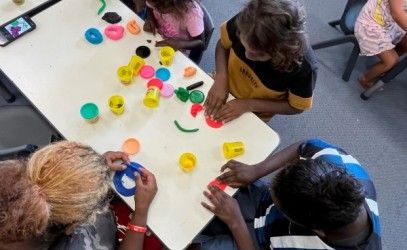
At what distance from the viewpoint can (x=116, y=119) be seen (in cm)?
111

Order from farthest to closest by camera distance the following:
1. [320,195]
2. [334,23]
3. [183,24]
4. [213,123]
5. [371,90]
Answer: [334,23]
[371,90]
[183,24]
[213,123]
[320,195]

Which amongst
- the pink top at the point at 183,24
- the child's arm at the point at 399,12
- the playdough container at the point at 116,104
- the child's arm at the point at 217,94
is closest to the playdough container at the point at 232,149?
the child's arm at the point at 217,94

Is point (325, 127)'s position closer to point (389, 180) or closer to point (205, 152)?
point (389, 180)

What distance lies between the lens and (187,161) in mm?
1030

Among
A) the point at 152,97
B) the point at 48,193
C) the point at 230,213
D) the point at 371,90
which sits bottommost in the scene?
the point at 371,90

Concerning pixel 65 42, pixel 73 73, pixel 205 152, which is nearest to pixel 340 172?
pixel 205 152

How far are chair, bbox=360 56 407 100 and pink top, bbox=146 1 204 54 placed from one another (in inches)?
42.5

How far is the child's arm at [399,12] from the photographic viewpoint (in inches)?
60.5

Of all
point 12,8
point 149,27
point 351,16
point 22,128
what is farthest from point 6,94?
point 351,16

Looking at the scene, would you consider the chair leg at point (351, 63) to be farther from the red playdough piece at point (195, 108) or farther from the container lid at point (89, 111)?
the container lid at point (89, 111)

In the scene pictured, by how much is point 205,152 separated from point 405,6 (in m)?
1.27

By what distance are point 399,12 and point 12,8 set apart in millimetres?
1631

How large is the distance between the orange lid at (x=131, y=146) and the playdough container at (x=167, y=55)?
314 millimetres

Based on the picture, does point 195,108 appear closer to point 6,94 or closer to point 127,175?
point 127,175
